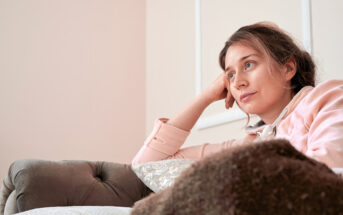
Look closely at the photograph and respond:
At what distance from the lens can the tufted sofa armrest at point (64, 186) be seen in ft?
4.45

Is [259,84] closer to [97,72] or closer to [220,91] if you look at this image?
[220,91]

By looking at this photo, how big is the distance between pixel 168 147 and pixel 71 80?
1.25 meters

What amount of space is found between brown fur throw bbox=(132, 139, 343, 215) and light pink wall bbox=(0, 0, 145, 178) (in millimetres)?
2353

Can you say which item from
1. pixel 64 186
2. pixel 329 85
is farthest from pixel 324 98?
pixel 64 186

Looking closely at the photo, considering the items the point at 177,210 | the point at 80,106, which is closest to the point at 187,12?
the point at 80,106

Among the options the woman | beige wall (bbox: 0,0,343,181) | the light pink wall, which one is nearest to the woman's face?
the woman

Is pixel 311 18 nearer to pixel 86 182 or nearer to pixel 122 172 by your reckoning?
pixel 122 172

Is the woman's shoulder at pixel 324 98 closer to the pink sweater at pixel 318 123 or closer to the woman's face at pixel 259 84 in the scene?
the pink sweater at pixel 318 123

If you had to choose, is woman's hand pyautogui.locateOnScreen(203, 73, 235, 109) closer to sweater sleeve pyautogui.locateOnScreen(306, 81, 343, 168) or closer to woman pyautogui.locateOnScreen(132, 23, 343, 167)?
woman pyautogui.locateOnScreen(132, 23, 343, 167)

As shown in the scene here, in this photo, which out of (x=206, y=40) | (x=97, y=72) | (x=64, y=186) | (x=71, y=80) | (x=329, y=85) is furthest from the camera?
(x=97, y=72)

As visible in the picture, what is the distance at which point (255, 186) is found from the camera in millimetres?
361

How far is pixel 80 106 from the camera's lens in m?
2.84

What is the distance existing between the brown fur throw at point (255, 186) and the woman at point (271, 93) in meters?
0.79

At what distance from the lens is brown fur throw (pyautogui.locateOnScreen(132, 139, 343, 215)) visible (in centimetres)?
36
